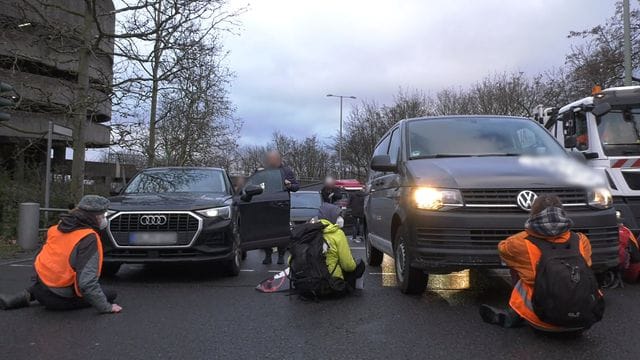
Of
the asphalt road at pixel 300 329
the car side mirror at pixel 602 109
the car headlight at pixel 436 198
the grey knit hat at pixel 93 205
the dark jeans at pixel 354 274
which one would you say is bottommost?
the asphalt road at pixel 300 329

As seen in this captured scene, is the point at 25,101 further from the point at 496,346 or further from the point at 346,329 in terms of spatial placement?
the point at 496,346

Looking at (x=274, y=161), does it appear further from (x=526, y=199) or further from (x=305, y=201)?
(x=305, y=201)

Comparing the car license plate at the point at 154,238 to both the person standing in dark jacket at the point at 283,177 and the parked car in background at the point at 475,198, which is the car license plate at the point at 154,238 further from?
the parked car in background at the point at 475,198

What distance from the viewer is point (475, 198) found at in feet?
18.3

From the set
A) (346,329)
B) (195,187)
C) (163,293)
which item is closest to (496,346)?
(346,329)

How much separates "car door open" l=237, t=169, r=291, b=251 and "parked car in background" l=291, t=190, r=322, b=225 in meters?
4.74

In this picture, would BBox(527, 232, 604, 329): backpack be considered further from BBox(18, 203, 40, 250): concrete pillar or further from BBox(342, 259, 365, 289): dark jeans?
BBox(18, 203, 40, 250): concrete pillar

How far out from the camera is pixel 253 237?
9102 millimetres

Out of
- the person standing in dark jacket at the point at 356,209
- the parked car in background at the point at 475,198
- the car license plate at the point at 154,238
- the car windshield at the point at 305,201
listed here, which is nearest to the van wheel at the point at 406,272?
the parked car in background at the point at 475,198

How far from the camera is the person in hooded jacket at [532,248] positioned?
15.2 ft

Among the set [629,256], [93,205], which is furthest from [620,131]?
[93,205]

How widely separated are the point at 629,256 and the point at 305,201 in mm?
10773

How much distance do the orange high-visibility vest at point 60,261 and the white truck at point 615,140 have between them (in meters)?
6.72

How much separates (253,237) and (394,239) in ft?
9.99
